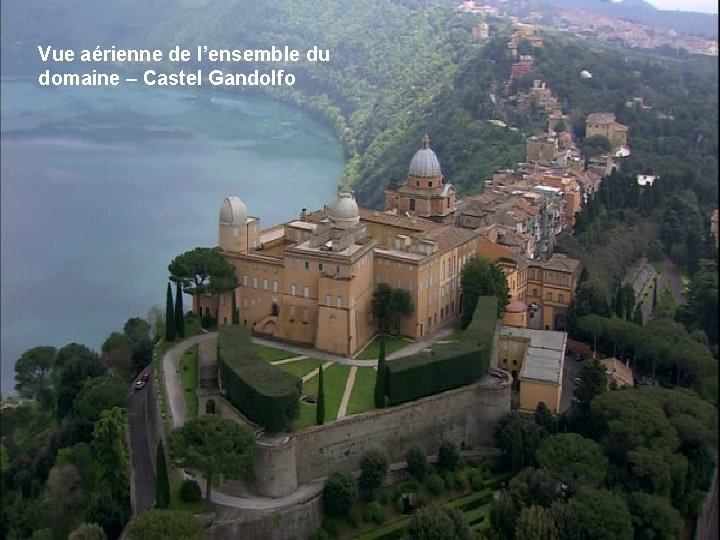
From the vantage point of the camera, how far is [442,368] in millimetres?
17125

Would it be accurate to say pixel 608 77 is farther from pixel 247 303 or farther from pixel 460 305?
pixel 247 303

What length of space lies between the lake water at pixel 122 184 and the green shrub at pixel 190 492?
702cm

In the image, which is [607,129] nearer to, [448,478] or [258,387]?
[448,478]

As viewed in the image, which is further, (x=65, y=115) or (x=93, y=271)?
(x=65, y=115)

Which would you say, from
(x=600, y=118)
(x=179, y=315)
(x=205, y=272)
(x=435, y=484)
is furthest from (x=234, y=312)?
(x=600, y=118)

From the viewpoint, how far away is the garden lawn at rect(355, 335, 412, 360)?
62.7ft

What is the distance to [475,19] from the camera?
53.2 m

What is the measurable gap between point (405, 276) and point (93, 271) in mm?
12225

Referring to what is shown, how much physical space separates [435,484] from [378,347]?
13.8 ft

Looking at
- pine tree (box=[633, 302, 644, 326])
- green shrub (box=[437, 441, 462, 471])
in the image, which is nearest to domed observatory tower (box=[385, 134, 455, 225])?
pine tree (box=[633, 302, 644, 326])

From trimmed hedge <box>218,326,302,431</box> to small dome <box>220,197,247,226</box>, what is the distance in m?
3.59

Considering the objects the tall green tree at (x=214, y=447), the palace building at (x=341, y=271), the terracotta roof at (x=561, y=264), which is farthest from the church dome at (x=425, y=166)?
the tall green tree at (x=214, y=447)

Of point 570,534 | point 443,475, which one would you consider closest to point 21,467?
point 443,475

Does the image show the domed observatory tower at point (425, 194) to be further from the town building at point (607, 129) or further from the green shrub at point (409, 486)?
the town building at point (607, 129)
